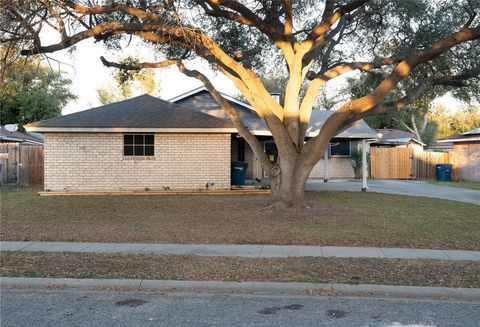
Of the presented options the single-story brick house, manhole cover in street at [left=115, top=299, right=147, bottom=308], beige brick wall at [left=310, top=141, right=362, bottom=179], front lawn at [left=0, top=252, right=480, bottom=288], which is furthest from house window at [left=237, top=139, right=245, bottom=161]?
manhole cover in street at [left=115, top=299, right=147, bottom=308]

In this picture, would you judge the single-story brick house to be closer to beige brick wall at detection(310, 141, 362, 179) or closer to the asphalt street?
beige brick wall at detection(310, 141, 362, 179)

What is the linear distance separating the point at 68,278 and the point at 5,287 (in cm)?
84

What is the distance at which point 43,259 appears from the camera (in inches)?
325

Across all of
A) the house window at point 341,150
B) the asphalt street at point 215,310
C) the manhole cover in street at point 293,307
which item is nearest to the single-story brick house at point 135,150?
the house window at point 341,150

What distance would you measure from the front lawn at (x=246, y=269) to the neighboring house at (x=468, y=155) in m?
21.7

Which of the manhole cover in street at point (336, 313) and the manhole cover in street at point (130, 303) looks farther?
the manhole cover in street at point (130, 303)

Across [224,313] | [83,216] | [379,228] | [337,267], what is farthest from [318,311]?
[83,216]

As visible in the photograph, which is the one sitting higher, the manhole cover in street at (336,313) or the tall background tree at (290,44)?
the tall background tree at (290,44)

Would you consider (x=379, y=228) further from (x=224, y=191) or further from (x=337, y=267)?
(x=224, y=191)

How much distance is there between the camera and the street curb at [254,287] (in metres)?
6.50

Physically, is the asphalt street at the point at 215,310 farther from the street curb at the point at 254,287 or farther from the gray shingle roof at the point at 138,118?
the gray shingle roof at the point at 138,118

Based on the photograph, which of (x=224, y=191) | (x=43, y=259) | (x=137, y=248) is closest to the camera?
(x=43, y=259)

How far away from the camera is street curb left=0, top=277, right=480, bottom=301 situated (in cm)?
650

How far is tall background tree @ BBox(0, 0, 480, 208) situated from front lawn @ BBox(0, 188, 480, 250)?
1616mm
